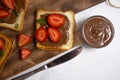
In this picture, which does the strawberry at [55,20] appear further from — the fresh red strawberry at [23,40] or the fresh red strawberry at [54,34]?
the fresh red strawberry at [23,40]

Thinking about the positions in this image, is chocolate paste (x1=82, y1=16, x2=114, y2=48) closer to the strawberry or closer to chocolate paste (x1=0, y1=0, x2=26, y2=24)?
the strawberry

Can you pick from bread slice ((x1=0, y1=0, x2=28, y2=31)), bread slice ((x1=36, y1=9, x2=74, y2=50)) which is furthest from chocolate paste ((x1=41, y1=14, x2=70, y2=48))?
bread slice ((x1=0, y1=0, x2=28, y2=31))

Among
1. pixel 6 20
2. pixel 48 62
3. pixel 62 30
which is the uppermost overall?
pixel 6 20

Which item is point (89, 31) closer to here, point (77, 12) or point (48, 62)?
point (77, 12)

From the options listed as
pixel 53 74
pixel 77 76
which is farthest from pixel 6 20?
pixel 77 76

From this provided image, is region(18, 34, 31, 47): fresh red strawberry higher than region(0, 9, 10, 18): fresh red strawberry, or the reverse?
region(0, 9, 10, 18): fresh red strawberry

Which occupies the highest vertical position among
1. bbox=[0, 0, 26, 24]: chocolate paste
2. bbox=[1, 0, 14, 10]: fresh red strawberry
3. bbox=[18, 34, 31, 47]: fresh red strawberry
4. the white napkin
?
bbox=[1, 0, 14, 10]: fresh red strawberry

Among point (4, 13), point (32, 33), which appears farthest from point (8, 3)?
point (32, 33)

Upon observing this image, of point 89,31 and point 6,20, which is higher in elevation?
point 6,20
